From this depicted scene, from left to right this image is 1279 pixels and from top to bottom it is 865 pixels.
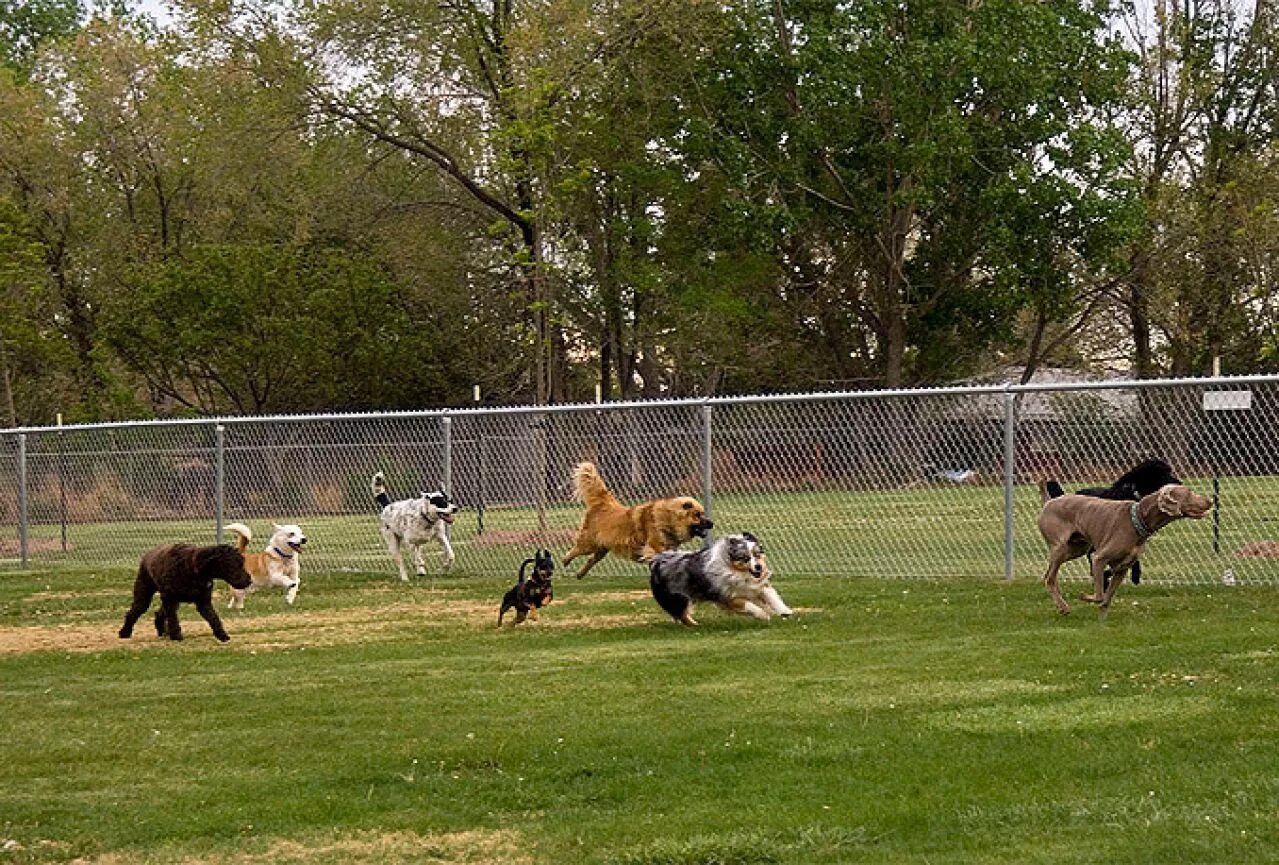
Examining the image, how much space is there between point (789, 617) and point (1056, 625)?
7.15ft

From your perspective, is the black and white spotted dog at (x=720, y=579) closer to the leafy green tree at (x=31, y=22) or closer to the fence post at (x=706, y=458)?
the fence post at (x=706, y=458)

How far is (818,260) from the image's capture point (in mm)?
46906

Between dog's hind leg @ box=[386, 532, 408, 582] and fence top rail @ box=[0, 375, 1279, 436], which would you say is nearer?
fence top rail @ box=[0, 375, 1279, 436]

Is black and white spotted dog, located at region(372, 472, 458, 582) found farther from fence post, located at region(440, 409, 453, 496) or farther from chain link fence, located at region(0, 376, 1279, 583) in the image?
chain link fence, located at region(0, 376, 1279, 583)

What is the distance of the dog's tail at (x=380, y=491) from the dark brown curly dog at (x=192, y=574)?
527 centimetres

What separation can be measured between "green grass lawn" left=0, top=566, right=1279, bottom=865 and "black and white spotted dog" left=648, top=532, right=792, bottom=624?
211 millimetres

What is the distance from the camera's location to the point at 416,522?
19328 millimetres

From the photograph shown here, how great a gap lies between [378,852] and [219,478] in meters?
14.7

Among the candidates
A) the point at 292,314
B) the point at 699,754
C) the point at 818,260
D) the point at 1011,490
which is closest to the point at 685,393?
the point at 818,260

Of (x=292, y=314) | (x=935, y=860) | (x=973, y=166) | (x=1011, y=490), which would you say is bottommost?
(x=935, y=860)

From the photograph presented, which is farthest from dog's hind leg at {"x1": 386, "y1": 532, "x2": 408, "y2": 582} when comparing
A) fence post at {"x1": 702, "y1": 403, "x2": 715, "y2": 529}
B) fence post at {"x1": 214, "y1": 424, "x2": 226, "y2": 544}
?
fence post at {"x1": 702, "y1": 403, "x2": 715, "y2": 529}

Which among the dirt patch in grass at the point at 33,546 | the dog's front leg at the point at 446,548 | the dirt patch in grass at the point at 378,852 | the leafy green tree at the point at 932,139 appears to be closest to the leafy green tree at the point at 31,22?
the leafy green tree at the point at 932,139

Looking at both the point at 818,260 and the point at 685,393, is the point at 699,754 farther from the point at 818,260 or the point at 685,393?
the point at 685,393

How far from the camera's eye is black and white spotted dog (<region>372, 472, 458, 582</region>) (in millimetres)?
18922
